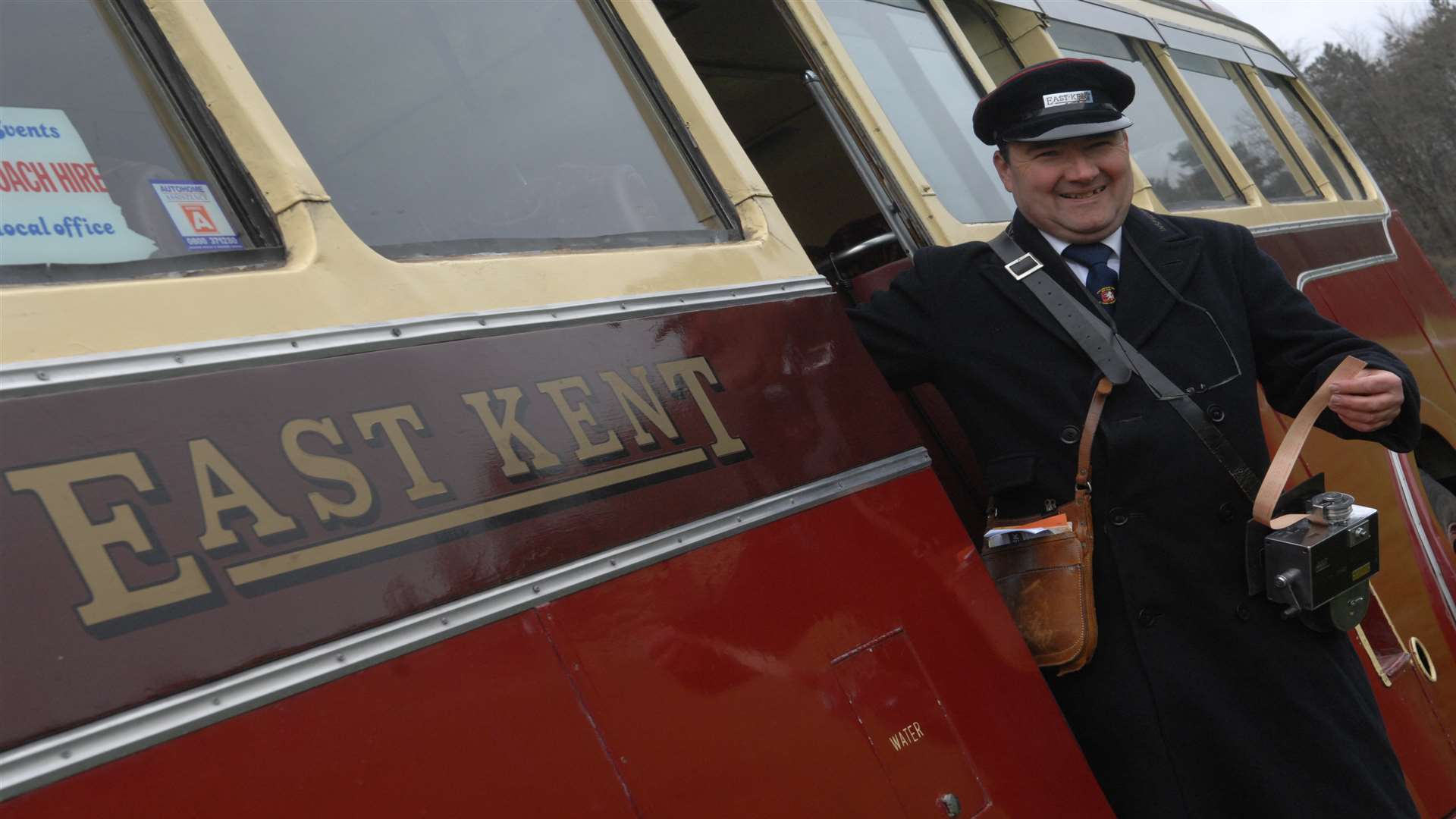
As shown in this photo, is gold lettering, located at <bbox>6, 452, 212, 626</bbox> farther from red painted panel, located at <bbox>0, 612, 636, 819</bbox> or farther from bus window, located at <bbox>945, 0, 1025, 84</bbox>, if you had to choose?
bus window, located at <bbox>945, 0, 1025, 84</bbox>

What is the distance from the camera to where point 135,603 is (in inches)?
48.3

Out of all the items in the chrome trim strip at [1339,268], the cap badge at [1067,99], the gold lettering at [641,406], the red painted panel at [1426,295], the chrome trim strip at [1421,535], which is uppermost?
the cap badge at [1067,99]

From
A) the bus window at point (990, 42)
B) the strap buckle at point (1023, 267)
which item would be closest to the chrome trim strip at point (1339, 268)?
the bus window at point (990, 42)

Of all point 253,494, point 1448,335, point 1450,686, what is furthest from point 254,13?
point 1448,335

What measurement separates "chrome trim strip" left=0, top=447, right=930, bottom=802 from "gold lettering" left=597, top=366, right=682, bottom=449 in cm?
14

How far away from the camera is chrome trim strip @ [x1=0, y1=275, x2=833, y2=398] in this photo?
1262 millimetres

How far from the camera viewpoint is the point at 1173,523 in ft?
7.40

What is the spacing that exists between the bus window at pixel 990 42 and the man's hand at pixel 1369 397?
1886 millimetres

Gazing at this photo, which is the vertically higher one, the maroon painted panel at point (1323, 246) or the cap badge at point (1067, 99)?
the cap badge at point (1067, 99)

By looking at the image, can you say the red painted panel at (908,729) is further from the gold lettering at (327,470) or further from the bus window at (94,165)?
the bus window at (94,165)

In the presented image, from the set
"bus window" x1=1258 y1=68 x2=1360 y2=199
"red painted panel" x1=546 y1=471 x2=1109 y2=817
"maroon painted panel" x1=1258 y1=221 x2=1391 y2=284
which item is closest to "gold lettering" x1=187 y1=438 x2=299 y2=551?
"red painted panel" x1=546 y1=471 x2=1109 y2=817

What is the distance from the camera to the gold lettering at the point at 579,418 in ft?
5.58

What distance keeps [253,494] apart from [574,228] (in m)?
0.77

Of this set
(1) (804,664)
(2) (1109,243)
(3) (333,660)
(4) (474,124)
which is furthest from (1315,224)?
(3) (333,660)
